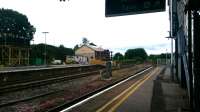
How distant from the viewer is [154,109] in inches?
481

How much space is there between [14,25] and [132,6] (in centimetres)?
9033

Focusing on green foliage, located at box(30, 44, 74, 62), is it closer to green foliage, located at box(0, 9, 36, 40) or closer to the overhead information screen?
green foliage, located at box(0, 9, 36, 40)

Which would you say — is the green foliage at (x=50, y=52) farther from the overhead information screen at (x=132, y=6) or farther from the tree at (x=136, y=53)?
the overhead information screen at (x=132, y=6)

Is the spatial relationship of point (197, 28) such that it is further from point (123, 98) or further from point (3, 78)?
point (3, 78)

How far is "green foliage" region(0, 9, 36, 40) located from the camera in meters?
95.6

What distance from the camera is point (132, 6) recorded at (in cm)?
1329

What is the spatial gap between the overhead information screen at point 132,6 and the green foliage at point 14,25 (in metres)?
83.8

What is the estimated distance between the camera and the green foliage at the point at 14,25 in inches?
3762

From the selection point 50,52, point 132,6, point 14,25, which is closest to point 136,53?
point 50,52

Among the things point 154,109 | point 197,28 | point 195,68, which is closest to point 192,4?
point 197,28

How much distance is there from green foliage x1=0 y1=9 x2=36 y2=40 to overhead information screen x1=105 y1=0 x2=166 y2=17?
8383 centimetres

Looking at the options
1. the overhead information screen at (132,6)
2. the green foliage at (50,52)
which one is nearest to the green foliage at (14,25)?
the green foliage at (50,52)

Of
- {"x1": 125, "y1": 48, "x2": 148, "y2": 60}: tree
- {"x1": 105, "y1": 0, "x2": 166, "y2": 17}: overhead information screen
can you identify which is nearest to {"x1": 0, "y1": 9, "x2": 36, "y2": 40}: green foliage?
{"x1": 125, "y1": 48, "x2": 148, "y2": 60}: tree

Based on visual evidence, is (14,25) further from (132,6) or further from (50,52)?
(132,6)
